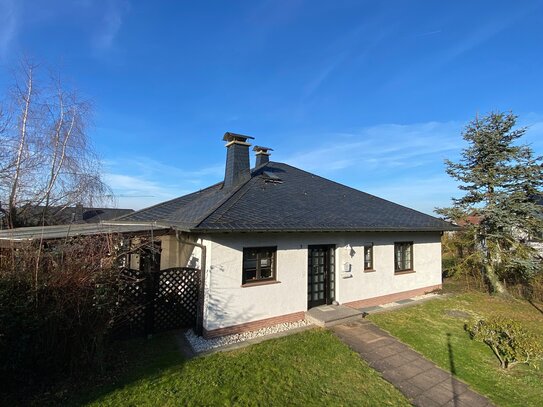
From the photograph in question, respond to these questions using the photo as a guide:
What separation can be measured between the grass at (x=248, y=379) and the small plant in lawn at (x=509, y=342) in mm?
3272

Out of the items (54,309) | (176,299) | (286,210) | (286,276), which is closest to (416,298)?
(286,276)

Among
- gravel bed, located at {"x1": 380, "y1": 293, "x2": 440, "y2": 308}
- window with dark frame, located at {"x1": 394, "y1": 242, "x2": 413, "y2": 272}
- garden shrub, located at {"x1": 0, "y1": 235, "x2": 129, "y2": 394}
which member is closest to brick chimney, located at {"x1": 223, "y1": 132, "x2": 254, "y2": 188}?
garden shrub, located at {"x1": 0, "y1": 235, "x2": 129, "y2": 394}

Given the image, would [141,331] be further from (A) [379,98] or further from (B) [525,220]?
(B) [525,220]

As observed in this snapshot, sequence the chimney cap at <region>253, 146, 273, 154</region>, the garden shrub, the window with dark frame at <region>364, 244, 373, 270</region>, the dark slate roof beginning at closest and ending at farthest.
Answer: the garden shrub → the dark slate roof → the window with dark frame at <region>364, 244, 373, 270</region> → the chimney cap at <region>253, 146, 273, 154</region>

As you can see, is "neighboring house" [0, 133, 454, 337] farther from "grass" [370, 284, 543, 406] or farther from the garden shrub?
the garden shrub

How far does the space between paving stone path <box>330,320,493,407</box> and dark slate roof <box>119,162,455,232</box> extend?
3.35 metres

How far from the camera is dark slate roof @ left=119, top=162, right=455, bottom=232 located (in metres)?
8.45

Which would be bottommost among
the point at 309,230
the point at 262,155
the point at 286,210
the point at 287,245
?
the point at 287,245

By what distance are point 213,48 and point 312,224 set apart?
785 centimetres

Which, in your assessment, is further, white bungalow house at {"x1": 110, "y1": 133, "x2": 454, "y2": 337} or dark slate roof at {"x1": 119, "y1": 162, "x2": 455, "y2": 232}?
dark slate roof at {"x1": 119, "y1": 162, "x2": 455, "y2": 232}

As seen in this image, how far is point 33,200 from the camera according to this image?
16.5 metres

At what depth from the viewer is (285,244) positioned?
9211mm

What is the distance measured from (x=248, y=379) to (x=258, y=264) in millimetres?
3510

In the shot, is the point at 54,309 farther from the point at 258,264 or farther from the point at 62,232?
the point at 258,264
